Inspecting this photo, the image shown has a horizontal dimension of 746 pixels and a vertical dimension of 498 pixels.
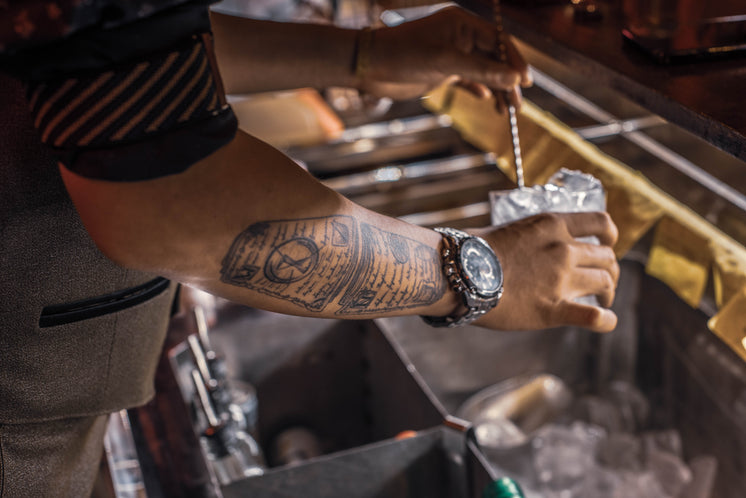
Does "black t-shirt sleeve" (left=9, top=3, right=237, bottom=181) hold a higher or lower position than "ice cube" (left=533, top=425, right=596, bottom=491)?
higher

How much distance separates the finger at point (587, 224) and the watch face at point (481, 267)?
4.9 inches

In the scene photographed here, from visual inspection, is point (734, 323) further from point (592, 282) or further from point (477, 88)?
point (477, 88)

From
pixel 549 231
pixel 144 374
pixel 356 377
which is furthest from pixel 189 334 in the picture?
pixel 549 231

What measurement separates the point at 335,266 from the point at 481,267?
197 millimetres

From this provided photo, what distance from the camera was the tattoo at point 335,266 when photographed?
645mm

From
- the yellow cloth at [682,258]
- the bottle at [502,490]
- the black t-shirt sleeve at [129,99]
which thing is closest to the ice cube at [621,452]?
the yellow cloth at [682,258]

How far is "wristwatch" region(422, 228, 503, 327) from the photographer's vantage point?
2.56ft

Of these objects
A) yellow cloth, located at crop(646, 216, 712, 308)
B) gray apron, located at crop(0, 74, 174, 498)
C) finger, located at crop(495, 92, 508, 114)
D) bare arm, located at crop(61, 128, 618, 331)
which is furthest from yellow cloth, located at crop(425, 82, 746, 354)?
gray apron, located at crop(0, 74, 174, 498)

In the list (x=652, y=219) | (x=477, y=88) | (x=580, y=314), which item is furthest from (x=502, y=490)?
(x=477, y=88)

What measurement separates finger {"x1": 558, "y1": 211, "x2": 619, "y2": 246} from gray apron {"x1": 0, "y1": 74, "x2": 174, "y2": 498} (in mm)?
545

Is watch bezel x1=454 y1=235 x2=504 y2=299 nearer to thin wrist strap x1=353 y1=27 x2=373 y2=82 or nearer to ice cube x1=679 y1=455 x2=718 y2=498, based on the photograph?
thin wrist strap x1=353 y1=27 x2=373 y2=82

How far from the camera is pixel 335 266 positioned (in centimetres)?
69

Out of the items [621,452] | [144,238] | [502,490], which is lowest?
[621,452]

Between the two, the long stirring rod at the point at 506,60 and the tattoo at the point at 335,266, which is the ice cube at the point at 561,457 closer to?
the long stirring rod at the point at 506,60
